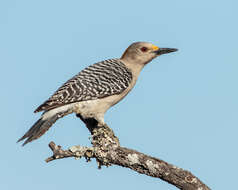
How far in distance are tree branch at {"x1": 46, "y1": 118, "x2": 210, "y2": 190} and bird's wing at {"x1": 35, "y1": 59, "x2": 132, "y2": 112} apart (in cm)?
140

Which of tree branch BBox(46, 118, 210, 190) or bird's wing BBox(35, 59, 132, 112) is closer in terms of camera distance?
tree branch BBox(46, 118, 210, 190)

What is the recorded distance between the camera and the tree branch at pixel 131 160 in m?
5.99

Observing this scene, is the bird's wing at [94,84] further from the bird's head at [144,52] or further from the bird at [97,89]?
the bird's head at [144,52]

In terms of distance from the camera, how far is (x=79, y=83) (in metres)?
8.83

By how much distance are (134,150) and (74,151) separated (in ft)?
3.16

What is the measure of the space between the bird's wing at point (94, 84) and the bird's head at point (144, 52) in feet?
1.31

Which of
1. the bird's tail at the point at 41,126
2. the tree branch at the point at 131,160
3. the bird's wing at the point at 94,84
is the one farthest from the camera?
the bird's wing at the point at 94,84

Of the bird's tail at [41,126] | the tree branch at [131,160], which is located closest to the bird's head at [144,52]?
the bird's tail at [41,126]

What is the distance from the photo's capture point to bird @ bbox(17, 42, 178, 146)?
26.3ft

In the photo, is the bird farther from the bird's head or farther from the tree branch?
the tree branch

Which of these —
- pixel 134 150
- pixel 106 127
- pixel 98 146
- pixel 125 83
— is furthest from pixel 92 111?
pixel 134 150

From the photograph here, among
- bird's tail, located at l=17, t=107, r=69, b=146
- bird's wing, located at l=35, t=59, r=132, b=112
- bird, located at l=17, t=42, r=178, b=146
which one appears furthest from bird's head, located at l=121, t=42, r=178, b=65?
bird's tail, located at l=17, t=107, r=69, b=146

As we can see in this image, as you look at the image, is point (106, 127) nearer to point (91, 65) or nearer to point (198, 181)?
point (91, 65)

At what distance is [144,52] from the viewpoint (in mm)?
10211
